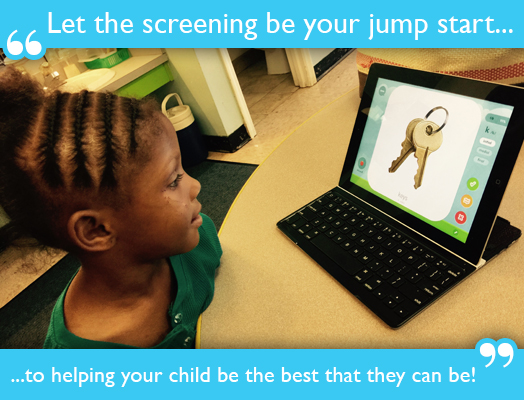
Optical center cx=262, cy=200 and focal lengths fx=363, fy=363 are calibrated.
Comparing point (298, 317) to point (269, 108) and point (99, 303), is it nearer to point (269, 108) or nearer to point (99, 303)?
point (99, 303)

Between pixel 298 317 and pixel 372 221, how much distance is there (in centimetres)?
20

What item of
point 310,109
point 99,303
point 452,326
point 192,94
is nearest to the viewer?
point 452,326

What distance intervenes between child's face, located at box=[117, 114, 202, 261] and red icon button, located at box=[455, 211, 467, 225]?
0.38m

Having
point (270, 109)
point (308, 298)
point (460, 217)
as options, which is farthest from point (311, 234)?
point (270, 109)

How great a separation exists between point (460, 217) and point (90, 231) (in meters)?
0.51

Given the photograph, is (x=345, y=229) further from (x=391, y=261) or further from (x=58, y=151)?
(x=58, y=151)

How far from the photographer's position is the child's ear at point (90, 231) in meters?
0.48

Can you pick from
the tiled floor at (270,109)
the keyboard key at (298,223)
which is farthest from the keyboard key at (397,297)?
the tiled floor at (270,109)

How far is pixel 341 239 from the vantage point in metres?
0.58

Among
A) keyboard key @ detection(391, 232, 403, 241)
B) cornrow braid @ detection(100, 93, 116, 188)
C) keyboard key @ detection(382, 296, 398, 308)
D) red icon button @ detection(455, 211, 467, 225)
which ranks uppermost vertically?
cornrow braid @ detection(100, 93, 116, 188)

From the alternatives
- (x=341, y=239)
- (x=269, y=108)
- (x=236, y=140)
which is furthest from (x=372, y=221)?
(x=269, y=108)

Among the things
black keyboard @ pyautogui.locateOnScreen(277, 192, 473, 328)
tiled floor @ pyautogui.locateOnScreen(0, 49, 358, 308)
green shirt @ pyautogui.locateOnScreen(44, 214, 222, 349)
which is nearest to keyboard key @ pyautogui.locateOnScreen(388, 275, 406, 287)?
black keyboard @ pyautogui.locateOnScreen(277, 192, 473, 328)

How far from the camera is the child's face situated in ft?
1.66

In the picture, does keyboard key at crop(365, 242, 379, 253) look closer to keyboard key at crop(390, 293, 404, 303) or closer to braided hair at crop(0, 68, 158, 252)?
keyboard key at crop(390, 293, 404, 303)
